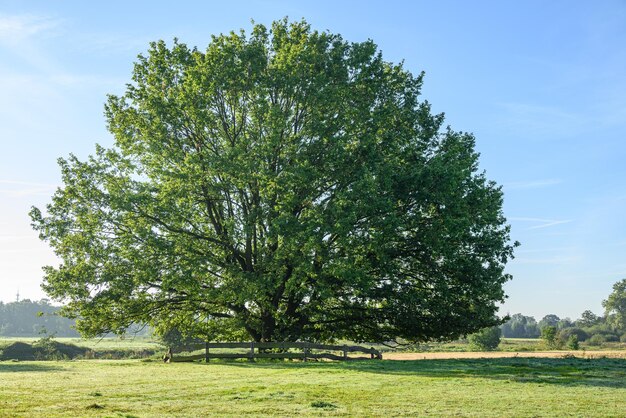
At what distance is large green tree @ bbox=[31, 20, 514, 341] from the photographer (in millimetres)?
32969

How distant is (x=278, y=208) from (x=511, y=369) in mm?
14183

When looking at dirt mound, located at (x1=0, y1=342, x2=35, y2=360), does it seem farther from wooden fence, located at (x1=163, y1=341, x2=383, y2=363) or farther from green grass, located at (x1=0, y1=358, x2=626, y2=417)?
green grass, located at (x1=0, y1=358, x2=626, y2=417)

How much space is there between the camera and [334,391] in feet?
→ 62.7

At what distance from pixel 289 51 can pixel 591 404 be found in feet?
84.4

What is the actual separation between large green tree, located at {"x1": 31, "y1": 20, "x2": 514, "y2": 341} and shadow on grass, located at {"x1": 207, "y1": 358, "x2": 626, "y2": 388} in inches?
192

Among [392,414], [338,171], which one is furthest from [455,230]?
[392,414]

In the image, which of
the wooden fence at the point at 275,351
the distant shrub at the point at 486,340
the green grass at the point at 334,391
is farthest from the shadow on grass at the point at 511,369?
the distant shrub at the point at 486,340

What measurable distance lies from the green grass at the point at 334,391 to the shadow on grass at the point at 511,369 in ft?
0.16

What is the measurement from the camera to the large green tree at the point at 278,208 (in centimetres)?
3297

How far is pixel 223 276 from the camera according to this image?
116 feet

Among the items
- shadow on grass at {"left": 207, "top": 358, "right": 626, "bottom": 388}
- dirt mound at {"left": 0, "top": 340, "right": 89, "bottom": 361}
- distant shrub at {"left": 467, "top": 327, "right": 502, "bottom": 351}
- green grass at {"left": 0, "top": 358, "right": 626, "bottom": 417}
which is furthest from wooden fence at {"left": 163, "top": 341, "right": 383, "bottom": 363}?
distant shrub at {"left": 467, "top": 327, "right": 502, "bottom": 351}

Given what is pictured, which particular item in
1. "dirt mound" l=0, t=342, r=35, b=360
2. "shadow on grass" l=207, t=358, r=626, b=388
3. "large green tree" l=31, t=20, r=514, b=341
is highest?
"large green tree" l=31, t=20, r=514, b=341

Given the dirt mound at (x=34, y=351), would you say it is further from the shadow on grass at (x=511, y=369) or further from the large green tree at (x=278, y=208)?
the shadow on grass at (x=511, y=369)

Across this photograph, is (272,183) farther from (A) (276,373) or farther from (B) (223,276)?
(A) (276,373)
